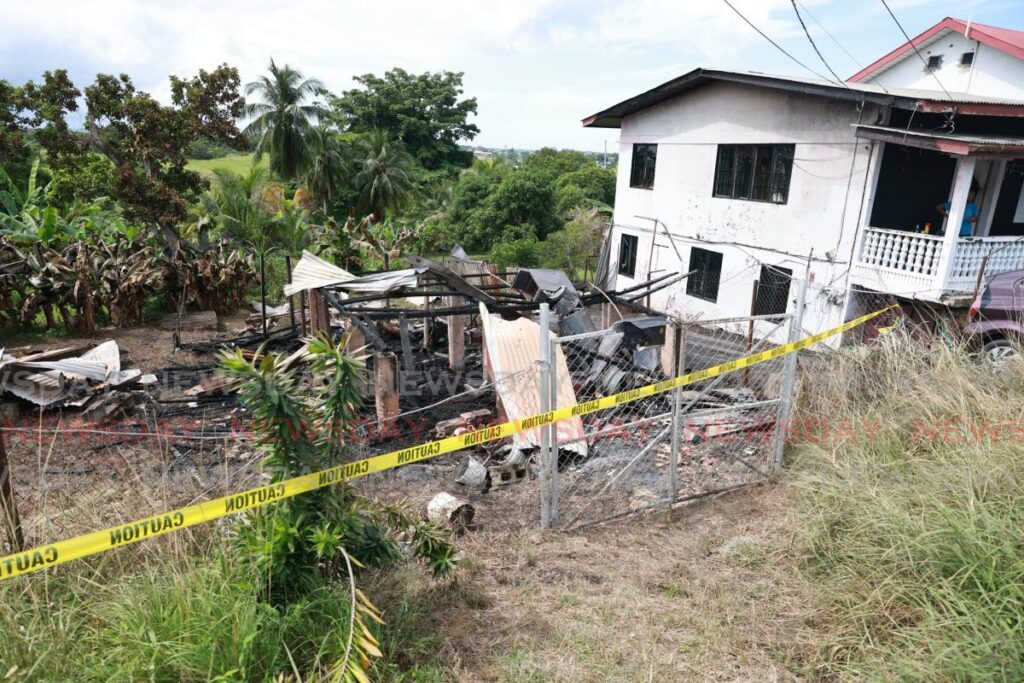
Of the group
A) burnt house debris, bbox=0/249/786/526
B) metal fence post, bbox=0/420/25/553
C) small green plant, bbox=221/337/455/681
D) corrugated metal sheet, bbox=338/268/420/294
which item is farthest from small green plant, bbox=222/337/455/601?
corrugated metal sheet, bbox=338/268/420/294

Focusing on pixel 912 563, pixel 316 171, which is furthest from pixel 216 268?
pixel 316 171

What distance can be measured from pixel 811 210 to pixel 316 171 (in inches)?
930

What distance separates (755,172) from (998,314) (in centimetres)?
786

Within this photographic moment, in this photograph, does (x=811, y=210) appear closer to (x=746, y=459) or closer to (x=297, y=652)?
(x=746, y=459)

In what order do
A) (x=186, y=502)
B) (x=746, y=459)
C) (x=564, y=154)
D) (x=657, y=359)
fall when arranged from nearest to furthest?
(x=186, y=502) → (x=746, y=459) → (x=657, y=359) → (x=564, y=154)

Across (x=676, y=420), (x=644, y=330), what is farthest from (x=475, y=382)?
(x=676, y=420)

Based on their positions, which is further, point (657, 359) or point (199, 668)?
point (657, 359)

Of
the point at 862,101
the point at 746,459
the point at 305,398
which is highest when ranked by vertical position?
the point at 862,101

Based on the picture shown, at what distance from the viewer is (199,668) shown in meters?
Result: 2.45

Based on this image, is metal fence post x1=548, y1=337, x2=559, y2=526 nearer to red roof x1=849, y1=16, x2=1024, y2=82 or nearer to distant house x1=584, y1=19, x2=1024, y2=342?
distant house x1=584, y1=19, x2=1024, y2=342

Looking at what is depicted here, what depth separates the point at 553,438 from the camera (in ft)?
14.8

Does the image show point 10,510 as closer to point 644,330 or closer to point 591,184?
point 644,330

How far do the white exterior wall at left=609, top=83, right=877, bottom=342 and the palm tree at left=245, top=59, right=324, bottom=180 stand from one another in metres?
18.3

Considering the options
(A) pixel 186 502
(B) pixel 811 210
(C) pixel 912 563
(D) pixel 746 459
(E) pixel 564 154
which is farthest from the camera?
(E) pixel 564 154
